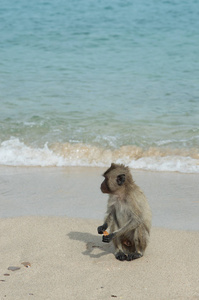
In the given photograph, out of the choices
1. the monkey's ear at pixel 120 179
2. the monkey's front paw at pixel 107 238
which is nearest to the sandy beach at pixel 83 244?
the monkey's front paw at pixel 107 238

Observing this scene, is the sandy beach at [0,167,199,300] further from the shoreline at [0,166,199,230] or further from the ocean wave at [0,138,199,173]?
the ocean wave at [0,138,199,173]

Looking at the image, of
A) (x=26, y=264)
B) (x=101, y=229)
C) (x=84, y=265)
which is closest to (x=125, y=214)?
(x=101, y=229)

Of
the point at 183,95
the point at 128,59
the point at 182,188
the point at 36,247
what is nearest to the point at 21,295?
the point at 36,247

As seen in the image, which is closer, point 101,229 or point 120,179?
point 120,179

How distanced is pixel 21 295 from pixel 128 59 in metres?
12.0

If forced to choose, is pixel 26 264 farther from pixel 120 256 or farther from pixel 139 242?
pixel 139 242

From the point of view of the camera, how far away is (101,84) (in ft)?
43.2

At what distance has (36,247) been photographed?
5.18 meters

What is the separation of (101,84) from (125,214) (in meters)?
8.66

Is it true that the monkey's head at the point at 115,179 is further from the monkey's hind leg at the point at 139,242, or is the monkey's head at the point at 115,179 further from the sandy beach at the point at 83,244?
the sandy beach at the point at 83,244

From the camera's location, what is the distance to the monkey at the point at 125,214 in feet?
15.4

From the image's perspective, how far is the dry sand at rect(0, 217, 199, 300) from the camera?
427 cm

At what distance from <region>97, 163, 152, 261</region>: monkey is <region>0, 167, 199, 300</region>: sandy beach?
16cm

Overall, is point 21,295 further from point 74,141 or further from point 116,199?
point 74,141
